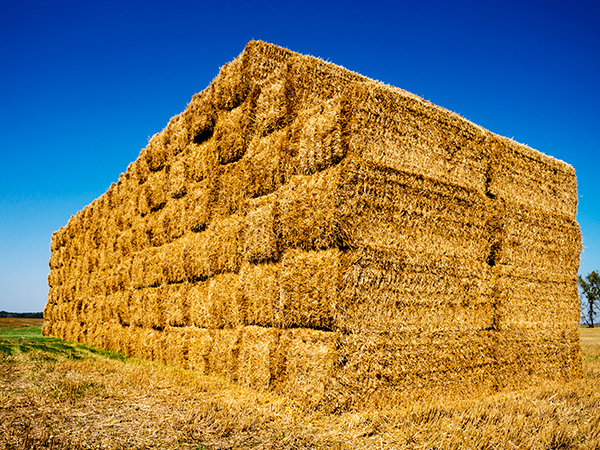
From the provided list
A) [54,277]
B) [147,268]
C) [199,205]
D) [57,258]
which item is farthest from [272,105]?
[54,277]

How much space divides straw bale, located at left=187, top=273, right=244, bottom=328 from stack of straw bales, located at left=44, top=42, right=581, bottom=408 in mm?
39

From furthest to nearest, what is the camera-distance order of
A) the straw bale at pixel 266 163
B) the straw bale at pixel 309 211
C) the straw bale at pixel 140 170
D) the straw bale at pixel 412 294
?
the straw bale at pixel 140 170
the straw bale at pixel 266 163
the straw bale at pixel 309 211
the straw bale at pixel 412 294

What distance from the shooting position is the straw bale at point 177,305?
9.24 meters

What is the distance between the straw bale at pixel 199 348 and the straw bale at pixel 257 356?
122cm

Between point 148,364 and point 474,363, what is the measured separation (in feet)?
20.6

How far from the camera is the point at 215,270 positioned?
8352 millimetres

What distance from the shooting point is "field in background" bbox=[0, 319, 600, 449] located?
459 centimetres

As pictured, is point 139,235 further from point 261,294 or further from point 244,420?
point 244,420

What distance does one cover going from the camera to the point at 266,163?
7328mm

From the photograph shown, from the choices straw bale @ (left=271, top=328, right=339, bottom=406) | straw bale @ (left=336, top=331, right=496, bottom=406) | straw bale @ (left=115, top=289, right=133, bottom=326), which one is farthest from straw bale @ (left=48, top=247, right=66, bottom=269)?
straw bale @ (left=336, top=331, right=496, bottom=406)

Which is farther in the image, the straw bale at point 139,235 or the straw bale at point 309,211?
the straw bale at point 139,235

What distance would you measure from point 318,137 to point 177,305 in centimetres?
506

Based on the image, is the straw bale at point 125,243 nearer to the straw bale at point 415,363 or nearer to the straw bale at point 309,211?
the straw bale at point 309,211

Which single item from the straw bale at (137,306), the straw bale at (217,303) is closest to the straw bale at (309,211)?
the straw bale at (217,303)
